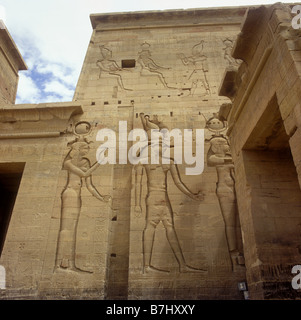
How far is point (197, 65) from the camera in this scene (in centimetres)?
924

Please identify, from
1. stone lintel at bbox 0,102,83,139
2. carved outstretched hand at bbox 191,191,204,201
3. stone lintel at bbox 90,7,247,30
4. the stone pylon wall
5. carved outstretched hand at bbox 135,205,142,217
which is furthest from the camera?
stone lintel at bbox 90,7,247,30

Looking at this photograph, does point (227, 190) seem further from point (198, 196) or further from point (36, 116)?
point (36, 116)

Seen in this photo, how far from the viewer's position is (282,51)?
3.39 m

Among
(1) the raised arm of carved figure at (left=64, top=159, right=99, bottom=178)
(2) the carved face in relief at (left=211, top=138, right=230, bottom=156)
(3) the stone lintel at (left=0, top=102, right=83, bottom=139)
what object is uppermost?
(3) the stone lintel at (left=0, top=102, right=83, bottom=139)

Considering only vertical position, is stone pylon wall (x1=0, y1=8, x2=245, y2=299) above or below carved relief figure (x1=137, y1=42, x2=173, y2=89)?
below

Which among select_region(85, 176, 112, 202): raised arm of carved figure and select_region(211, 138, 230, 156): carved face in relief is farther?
select_region(211, 138, 230, 156): carved face in relief

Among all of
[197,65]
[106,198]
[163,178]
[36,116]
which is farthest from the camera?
[197,65]

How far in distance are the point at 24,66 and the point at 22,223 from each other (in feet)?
25.7

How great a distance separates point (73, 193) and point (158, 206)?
2.04 m

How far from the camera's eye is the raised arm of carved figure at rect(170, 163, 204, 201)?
21.9 feet

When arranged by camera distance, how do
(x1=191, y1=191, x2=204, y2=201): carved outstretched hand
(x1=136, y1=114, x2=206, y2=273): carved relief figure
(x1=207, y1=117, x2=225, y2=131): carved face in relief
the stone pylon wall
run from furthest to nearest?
(x1=207, y1=117, x2=225, y2=131): carved face in relief < (x1=191, y1=191, x2=204, y2=201): carved outstretched hand < (x1=136, y1=114, x2=206, y2=273): carved relief figure < the stone pylon wall

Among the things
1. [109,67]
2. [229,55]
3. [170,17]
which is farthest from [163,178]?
[170,17]

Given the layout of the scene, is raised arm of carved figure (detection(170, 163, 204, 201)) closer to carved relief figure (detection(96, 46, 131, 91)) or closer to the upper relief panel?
the upper relief panel

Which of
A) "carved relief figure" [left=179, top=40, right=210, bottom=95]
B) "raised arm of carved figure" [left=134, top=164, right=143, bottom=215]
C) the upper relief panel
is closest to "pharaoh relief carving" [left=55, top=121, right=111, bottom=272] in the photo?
"raised arm of carved figure" [left=134, top=164, right=143, bottom=215]
